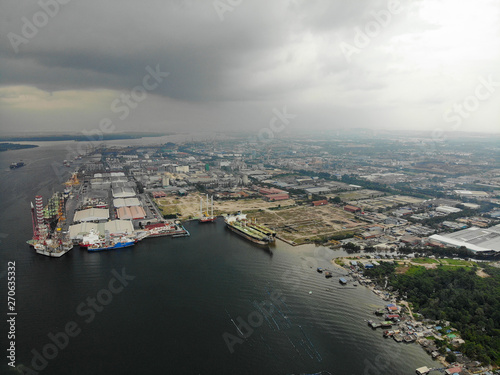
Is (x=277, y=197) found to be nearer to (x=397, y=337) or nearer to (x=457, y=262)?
(x=457, y=262)

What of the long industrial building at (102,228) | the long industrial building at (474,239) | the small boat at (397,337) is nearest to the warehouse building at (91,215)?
the long industrial building at (102,228)

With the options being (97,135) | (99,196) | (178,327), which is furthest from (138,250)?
(97,135)

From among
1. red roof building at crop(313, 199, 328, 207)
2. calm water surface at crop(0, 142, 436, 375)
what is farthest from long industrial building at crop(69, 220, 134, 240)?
red roof building at crop(313, 199, 328, 207)

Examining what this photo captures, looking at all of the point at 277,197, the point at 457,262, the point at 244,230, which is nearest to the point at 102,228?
the point at 244,230

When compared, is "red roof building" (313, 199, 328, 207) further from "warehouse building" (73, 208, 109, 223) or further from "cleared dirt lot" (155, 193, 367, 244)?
"warehouse building" (73, 208, 109, 223)

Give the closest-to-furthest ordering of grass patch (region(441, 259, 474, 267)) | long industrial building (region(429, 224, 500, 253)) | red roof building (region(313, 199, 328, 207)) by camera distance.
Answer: grass patch (region(441, 259, 474, 267)) → long industrial building (region(429, 224, 500, 253)) → red roof building (region(313, 199, 328, 207))
